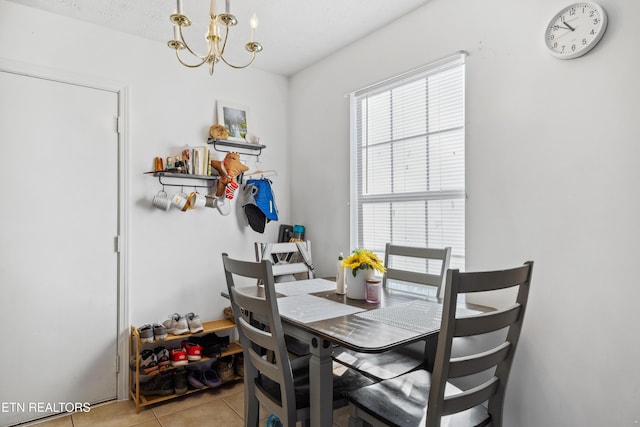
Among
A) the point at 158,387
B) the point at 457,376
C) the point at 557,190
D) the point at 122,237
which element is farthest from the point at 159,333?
the point at 557,190

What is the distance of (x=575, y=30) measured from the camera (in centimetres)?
163

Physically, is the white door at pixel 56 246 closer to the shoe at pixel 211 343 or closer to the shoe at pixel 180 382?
the shoe at pixel 180 382

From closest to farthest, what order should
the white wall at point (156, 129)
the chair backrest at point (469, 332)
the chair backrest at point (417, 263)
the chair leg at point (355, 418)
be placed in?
1. the chair backrest at point (469, 332)
2. the chair leg at point (355, 418)
3. the chair backrest at point (417, 263)
4. the white wall at point (156, 129)

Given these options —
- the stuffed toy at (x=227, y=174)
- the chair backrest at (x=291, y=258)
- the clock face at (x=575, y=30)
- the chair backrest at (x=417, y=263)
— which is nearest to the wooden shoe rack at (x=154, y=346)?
the chair backrest at (x=291, y=258)

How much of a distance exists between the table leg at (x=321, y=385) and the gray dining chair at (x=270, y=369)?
0.27 feet

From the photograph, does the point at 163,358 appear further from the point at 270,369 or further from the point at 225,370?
the point at 270,369

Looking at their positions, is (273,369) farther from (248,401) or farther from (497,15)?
(497,15)

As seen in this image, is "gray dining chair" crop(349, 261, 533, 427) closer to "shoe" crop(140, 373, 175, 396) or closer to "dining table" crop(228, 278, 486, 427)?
"dining table" crop(228, 278, 486, 427)

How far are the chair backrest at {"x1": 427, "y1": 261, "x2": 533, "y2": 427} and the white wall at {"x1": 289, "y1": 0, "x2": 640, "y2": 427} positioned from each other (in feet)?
1.69

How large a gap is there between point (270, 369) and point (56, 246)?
71.0 inches

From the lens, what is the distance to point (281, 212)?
344 cm

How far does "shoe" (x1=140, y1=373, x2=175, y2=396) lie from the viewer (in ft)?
7.98

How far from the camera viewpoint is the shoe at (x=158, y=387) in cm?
243

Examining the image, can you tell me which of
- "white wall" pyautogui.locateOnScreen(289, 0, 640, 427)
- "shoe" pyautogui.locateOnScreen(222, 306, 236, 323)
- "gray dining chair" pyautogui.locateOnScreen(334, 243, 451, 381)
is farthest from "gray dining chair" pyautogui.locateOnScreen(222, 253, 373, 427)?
"shoe" pyautogui.locateOnScreen(222, 306, 236, 323)
